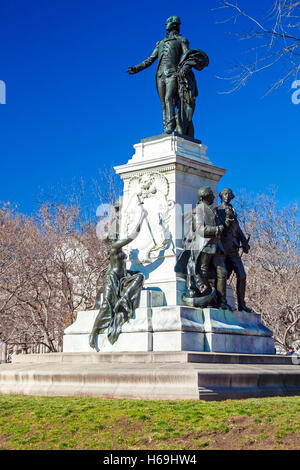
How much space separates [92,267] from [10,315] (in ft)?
13.5

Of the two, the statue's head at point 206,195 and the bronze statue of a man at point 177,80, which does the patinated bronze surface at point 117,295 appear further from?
the bronze statue of a man at point 177,80

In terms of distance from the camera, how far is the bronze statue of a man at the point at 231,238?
1337 cm

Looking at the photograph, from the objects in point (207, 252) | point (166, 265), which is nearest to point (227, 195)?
point (207, 252)

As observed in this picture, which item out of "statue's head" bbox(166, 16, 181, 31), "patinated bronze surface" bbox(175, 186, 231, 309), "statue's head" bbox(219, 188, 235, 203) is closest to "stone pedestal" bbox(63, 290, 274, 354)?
"patinated bronze surface" bbox(175, 186, 231, 309)

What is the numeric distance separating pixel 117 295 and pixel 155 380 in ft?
10.2

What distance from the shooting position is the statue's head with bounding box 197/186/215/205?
514 inches

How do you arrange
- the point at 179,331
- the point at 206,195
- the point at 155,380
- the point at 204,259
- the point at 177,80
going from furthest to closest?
the point at 177,80 → the point at 206,195 → the point at 204,259 → the point at 179,331 → the point at 155,380

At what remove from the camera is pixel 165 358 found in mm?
10883

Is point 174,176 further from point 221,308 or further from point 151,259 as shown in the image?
point 221,308

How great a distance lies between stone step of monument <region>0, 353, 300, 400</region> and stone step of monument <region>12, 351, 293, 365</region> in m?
0.04

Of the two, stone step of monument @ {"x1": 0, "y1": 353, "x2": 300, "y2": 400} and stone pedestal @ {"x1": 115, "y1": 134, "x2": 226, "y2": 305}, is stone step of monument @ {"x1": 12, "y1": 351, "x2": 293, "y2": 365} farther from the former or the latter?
stone pedestal @ {"x1": 115, "y1": 134, "x2": 226, "y2": 305}

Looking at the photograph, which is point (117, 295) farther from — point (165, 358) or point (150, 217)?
point (165, 358)

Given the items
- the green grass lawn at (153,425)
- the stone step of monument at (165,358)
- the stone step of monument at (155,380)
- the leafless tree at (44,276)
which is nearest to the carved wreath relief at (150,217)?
the stone step of monument at (165,358)
